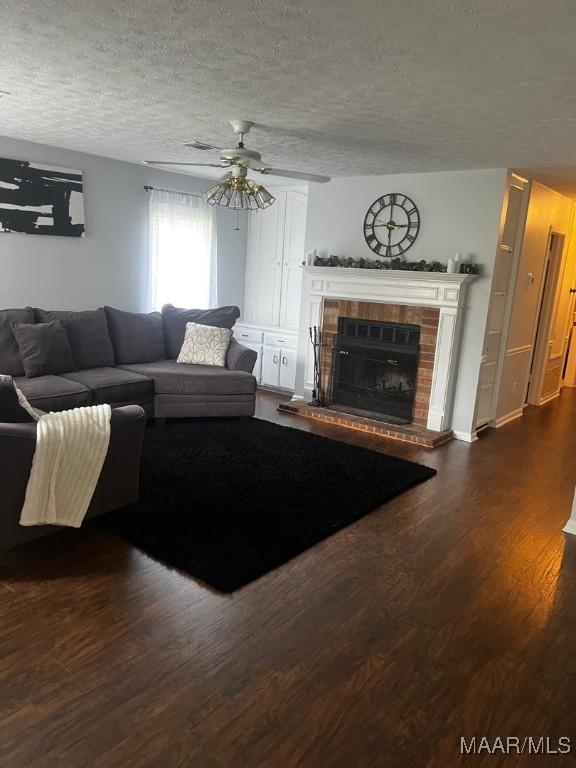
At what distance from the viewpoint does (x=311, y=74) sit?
2.77m

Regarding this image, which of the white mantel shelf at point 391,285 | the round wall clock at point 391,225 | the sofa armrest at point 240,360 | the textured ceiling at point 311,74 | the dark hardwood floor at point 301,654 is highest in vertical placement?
the textured ceiling at point 311,74

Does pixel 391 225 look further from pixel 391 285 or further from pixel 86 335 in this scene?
pixel 86 335

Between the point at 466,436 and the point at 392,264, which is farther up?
the point at 392,264

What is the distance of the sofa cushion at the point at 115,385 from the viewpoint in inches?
182

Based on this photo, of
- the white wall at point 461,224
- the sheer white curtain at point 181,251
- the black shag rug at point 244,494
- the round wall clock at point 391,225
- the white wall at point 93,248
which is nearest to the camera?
the black shag rug at point 244,494

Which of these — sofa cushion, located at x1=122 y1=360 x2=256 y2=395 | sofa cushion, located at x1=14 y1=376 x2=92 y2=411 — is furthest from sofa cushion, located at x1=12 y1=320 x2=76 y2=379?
sofa cushion, located at x1=122 y1=360 x2=256 y2=395

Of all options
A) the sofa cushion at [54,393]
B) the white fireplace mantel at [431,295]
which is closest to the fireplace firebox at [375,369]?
the white fireplace mantel at [431,295]

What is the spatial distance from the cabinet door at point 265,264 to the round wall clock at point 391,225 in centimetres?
148

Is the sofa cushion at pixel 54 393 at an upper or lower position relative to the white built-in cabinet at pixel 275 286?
lower

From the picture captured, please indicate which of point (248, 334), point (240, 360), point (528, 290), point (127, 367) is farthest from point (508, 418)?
point (127, 367)

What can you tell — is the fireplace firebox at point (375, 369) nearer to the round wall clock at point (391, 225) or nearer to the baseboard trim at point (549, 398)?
the round wall clock at point (391, 225)

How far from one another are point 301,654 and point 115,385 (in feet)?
10.1

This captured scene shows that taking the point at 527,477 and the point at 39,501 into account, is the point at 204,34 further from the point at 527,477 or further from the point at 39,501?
the point at 527,477

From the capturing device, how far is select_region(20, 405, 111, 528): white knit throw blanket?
267 cm
